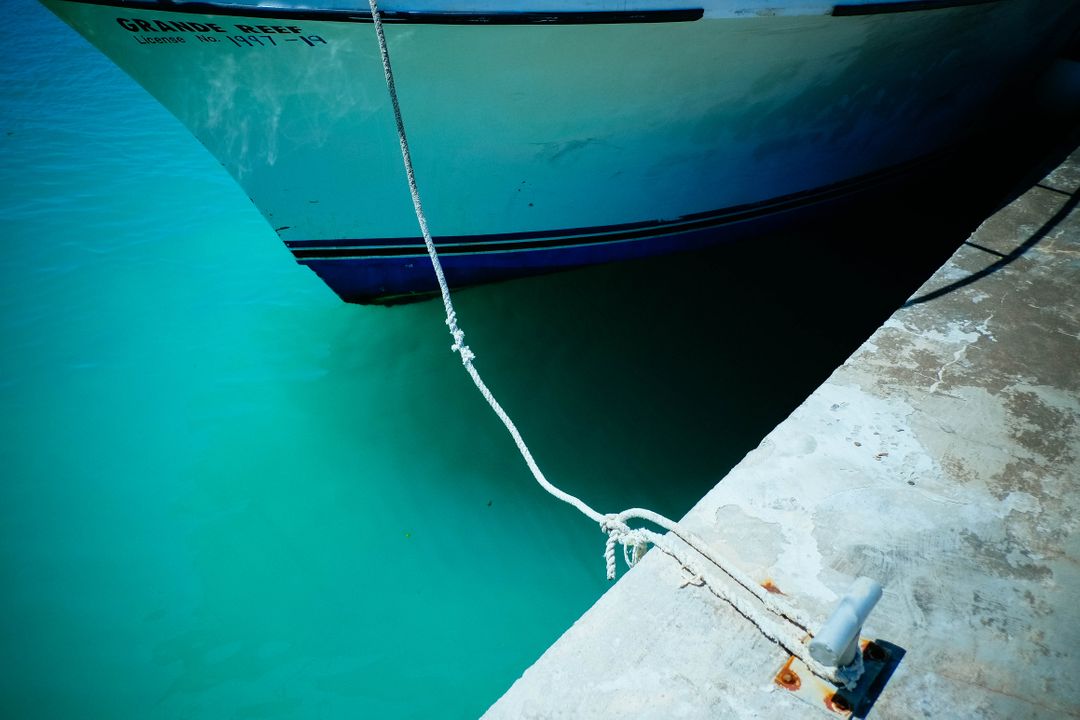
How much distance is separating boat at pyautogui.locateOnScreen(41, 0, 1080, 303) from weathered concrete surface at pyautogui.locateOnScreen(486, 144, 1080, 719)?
155 cm

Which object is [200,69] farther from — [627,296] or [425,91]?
[627,296]

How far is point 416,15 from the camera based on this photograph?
7.59ft

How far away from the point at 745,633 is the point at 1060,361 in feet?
4.82

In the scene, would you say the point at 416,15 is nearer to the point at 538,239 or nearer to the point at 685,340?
the point at 538,239

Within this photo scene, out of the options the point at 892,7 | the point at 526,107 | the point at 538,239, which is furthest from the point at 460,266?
the point at 892,7

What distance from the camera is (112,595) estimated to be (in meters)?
2.53

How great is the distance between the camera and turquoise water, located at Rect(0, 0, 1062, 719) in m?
2.38

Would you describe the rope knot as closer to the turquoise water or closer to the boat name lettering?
the turquoise water

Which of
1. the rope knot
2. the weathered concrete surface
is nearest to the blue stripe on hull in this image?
the weathered concrete surface

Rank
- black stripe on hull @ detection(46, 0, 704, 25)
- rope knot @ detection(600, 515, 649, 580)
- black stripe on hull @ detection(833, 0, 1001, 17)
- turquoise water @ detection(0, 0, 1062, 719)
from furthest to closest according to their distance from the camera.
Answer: black stripe on hull @ detection(833, 0, 1001, 17)
turquoise water @ detection(0, 0, 1062, 719)
black stripe on hull @ detection(46, 0, 704, 25)
rope knot @ detection(600, 515, 649, 580)

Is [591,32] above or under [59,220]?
above

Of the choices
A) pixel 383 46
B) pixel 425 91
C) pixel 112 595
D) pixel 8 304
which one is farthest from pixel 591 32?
pixel 8 304

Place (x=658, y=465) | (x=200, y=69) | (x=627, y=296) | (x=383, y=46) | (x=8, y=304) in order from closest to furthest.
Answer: (x=383, y=46) → (x=200, y=69) → (x=658, y=465) → (x=8, y=304) → (x=627, y=296)

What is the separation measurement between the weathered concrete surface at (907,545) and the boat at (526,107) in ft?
5.07
